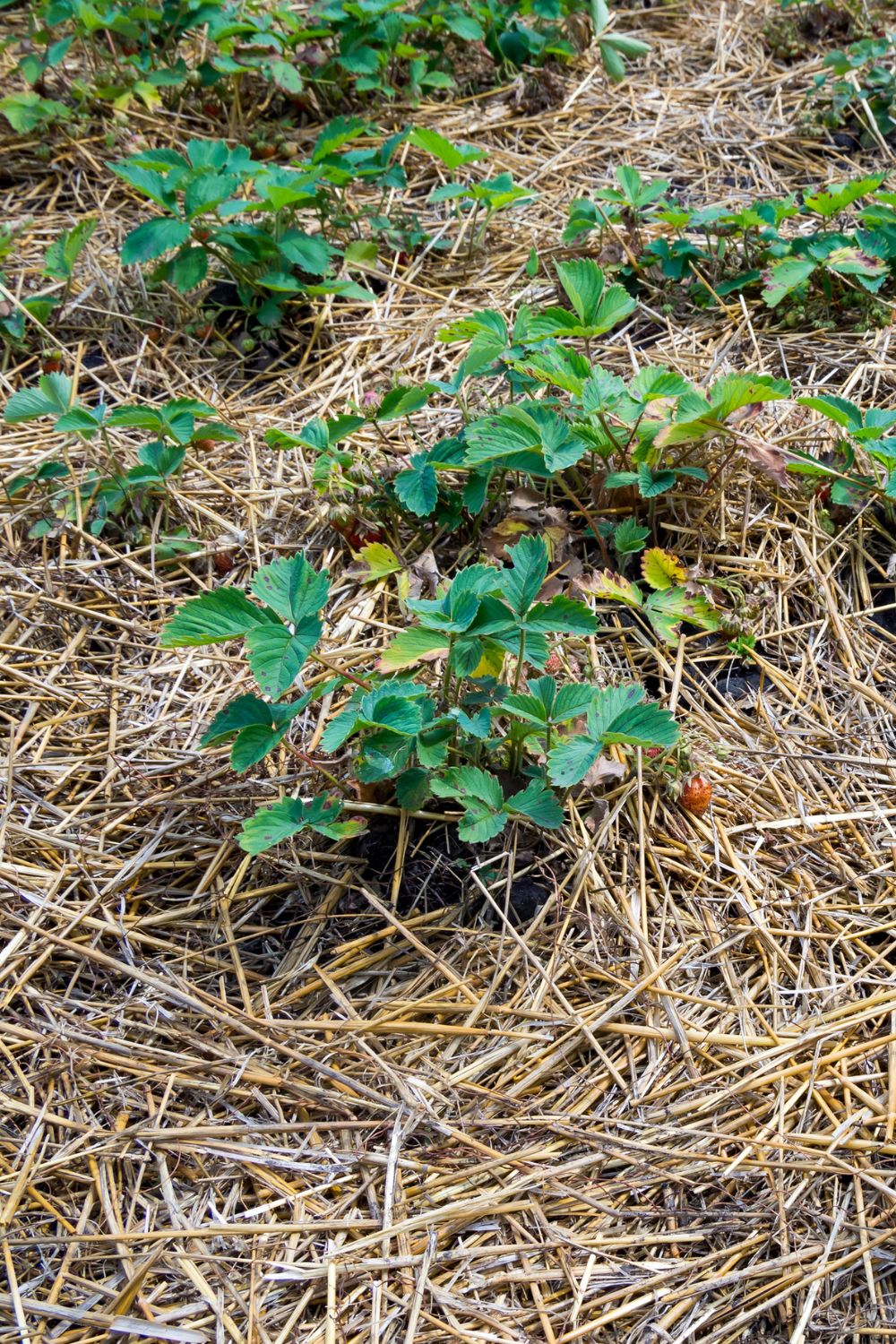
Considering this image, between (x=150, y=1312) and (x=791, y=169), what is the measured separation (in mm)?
2530

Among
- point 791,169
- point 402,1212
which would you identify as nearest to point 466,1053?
point 402,1212

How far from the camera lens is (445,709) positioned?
1.39 meters

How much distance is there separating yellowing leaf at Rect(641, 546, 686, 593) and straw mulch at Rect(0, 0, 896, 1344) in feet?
0.26

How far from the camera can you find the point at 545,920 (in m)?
1.32

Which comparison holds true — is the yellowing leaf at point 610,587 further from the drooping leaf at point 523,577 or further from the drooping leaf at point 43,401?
the drooping leaf at point 43,401

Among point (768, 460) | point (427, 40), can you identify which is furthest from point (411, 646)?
point (427, 40)

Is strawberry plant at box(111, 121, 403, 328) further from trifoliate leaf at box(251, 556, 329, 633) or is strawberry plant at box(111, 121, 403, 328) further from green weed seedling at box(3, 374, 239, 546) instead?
trifoliate leaf at box(251, 556, 329, 633)

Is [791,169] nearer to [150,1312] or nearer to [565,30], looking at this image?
[565,30]

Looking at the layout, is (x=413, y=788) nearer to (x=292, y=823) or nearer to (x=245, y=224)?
(x=292, y=823)

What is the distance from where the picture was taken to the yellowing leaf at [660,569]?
1.62m

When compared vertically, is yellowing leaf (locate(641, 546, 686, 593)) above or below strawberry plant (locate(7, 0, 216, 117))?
below

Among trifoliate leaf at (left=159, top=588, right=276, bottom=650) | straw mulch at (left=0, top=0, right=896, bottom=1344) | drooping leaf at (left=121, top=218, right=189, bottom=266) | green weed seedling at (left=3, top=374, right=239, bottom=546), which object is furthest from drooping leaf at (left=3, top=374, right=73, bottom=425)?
trifoliate leaf at (left=159, top=588, right=276, bottom=650)

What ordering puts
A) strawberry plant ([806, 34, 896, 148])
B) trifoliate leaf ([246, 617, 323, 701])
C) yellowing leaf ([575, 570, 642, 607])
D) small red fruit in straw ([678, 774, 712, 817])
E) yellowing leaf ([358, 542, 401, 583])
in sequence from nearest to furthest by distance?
trifoliate leaf ([246, 617, 323, 701]) → small red fruit in straw ([678, 774, 712, 817]) → yellowing leaf ([575, 570, 642, 607]) → yellowing leaf ([358, 542, 401, 583]) → strawberry plant ([806, 34, 896, 148])

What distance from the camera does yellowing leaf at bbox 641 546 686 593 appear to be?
5.31 feet
